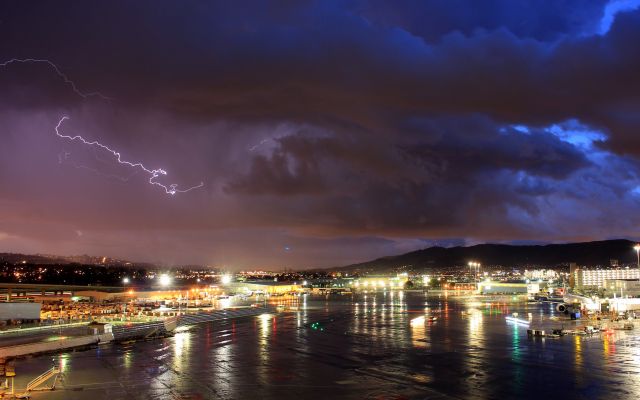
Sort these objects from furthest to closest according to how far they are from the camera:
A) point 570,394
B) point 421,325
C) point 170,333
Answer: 1. point 421,325
2. point 170,333
3. point 570,394

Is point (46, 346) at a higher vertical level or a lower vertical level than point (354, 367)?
higher

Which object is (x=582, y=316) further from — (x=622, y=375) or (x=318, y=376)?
(x=318, y=376)

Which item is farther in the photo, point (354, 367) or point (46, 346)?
point (46, 346)

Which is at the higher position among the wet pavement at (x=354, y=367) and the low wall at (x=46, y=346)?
the low wall at (x=46, y=346)

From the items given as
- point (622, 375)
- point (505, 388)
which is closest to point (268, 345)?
point (505, 388)

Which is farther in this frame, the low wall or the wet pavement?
the low wall

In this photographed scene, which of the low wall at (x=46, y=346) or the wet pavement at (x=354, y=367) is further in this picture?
the low wall at (x=46, y=346)

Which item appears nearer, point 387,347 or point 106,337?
point 387,347

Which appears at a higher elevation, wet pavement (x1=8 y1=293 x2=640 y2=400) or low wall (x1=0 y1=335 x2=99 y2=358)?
low wall (x1=0 y1=335 x2=99 y2=358)
